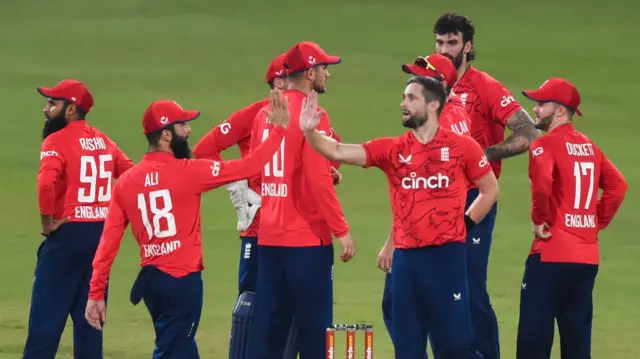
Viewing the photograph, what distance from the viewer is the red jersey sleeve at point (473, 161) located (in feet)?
25.8

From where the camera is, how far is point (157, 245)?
8070 millimetres

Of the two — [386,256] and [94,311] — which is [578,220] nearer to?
[386,256]

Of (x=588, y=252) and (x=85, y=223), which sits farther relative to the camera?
(x=85, y=223)

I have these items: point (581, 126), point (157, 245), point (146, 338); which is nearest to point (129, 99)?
point (581, 126)

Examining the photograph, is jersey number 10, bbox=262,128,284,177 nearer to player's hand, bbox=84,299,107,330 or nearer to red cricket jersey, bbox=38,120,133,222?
player's hand, bbox=84,299,107,330

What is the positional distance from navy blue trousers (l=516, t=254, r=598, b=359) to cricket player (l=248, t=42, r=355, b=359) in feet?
3.81

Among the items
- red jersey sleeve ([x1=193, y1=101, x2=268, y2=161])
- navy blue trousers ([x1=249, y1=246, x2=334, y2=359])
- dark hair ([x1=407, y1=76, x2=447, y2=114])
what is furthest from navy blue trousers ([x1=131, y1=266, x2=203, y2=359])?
dark hair ([x1=407, y1=76, x2=447, y2=114])

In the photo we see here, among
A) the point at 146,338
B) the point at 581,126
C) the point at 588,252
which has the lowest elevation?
the point at 146,338

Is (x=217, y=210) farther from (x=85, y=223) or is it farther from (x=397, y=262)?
(x=397, y=262)

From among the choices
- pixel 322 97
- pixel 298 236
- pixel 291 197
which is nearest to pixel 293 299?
pixel 298 236

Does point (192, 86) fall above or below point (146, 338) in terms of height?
above

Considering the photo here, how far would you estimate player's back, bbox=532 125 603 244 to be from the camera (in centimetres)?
855

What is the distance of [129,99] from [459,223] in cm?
1043

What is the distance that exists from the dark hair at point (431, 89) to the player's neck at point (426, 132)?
0.35 feet
